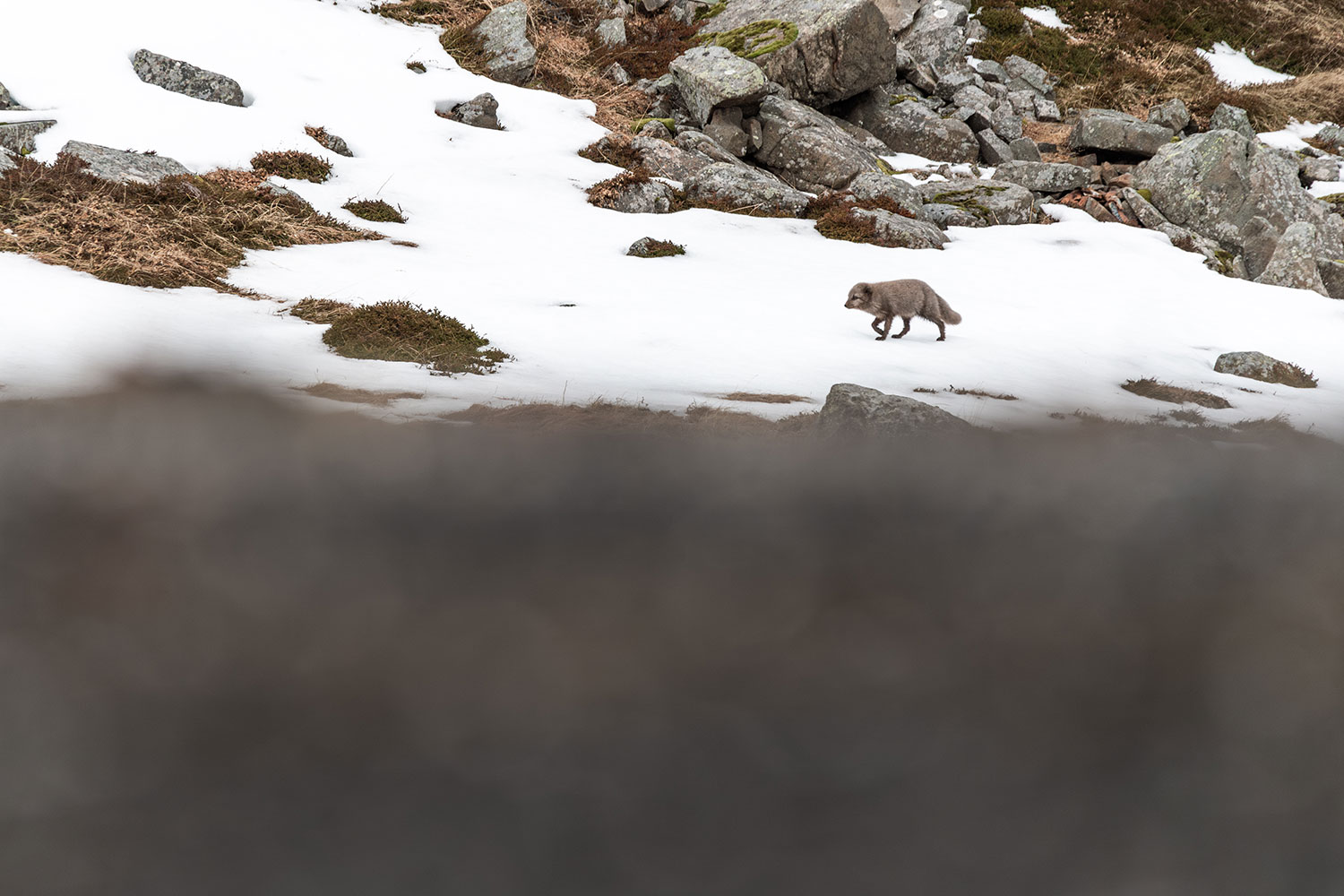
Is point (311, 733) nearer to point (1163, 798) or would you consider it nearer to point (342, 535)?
point (342, 535)

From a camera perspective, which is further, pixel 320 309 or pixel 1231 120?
pixel 1231 120

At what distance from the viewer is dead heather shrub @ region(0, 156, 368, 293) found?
299 inches

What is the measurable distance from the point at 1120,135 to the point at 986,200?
6.25 m

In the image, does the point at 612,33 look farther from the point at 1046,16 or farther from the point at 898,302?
the point at 1046,16

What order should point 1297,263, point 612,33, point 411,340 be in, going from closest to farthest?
point 411,340
point 1297,263
point 612,33

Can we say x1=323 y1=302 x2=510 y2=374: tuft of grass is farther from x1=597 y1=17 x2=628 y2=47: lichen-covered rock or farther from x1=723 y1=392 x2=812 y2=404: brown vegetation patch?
x1=597 y1=17 x2=628 y2=47: lichen-covered rock

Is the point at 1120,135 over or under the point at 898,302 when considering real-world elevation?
over

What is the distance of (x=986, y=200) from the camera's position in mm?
15570

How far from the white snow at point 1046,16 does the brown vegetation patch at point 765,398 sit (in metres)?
28.3

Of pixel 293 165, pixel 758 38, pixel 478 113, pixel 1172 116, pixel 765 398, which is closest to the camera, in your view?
pixel 765 398

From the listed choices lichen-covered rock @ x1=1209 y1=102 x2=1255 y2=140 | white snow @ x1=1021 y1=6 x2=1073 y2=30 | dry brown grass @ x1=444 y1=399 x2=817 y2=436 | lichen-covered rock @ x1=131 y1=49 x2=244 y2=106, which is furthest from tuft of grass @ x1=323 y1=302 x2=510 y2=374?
white snow @ x1=1021 y1=6 x2=1073 y2=30

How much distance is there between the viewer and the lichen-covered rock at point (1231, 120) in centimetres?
2080

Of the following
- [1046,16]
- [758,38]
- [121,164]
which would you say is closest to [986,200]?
[758,38]

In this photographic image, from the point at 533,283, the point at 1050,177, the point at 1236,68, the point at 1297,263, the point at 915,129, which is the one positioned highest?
the point at 1236,68
